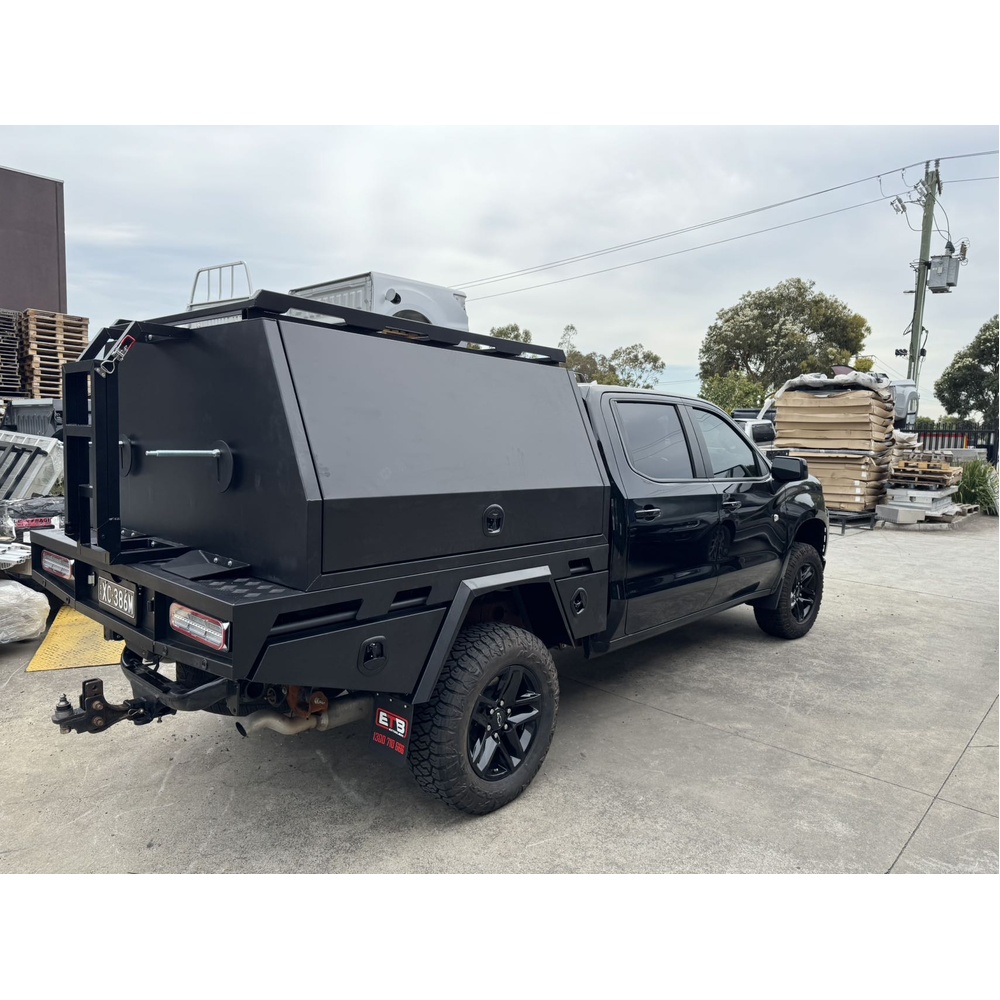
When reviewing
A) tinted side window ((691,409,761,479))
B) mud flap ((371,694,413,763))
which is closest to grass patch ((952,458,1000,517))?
tinted side window ((691,409,761,479))

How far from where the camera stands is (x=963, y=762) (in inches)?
144

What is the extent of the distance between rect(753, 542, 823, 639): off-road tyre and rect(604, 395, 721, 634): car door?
123 centimetres

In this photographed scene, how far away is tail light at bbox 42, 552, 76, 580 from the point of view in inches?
125

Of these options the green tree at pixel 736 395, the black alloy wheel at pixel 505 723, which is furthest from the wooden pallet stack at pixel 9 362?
the green tree at pixel 736 395

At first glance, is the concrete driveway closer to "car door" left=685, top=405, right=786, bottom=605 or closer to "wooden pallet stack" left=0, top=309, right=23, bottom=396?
"car door" left=685, top=405, right=786, bottom=605

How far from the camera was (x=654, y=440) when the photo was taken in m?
4.08

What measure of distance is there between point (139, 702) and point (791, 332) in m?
31.6

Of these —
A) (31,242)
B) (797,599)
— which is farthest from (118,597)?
(31,242)

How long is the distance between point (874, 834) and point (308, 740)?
2.60 metres

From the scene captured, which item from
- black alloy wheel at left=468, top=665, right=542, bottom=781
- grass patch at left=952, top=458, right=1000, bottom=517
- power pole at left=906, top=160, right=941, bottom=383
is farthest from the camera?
power pole at left=906, top=160, right=941, bottom=383

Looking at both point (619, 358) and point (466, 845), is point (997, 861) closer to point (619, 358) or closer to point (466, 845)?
point (466, 845)

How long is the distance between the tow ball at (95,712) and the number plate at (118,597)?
0.87 feet

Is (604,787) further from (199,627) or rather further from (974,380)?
(974,380)

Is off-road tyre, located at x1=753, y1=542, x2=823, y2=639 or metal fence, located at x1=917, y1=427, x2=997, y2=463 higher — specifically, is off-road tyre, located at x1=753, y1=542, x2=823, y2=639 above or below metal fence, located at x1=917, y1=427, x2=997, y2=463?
below
